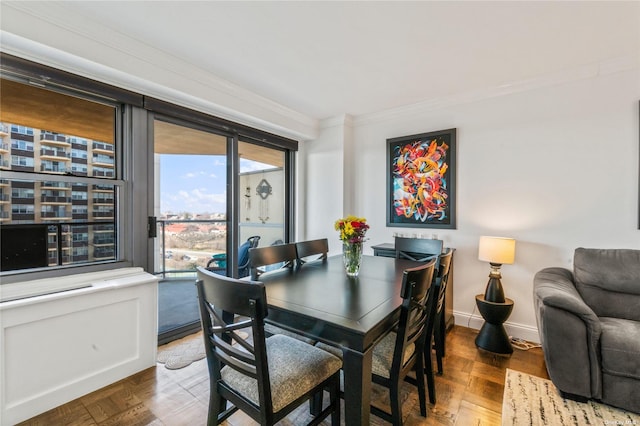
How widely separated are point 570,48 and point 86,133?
3.91 m

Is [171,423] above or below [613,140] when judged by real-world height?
below

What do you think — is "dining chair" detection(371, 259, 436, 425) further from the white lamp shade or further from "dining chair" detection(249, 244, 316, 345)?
the white lamp shade

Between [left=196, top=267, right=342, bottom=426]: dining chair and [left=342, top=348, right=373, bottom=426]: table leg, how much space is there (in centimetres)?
19

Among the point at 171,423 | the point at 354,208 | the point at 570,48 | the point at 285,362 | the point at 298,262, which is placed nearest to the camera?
→ the point at 285,362

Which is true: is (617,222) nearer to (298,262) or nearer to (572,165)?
(572,165)

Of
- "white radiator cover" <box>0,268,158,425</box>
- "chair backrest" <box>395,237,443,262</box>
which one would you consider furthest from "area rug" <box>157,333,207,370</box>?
"chair backrest" <box>395,237,443,262</box>

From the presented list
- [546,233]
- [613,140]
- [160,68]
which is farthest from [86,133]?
[613,140]

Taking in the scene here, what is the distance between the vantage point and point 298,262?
2.34m

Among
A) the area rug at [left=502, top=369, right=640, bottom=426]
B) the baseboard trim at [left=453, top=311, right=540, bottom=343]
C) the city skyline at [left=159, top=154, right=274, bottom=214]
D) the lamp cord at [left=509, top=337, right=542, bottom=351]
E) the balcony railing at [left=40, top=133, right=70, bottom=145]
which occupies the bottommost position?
the lamp cord at [left=509, top=337, right=542, bottom=351]

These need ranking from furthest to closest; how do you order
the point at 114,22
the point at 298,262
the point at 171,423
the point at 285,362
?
1. the point at 298,262
2. the point at 114,22
3. the point at 171,423
4. the point at 285,362

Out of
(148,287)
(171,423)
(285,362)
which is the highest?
(148,287)

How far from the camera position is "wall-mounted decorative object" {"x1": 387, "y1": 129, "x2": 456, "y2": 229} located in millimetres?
3105

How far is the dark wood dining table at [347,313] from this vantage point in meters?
1.16

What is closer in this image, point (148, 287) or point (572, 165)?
point (148, 287)
